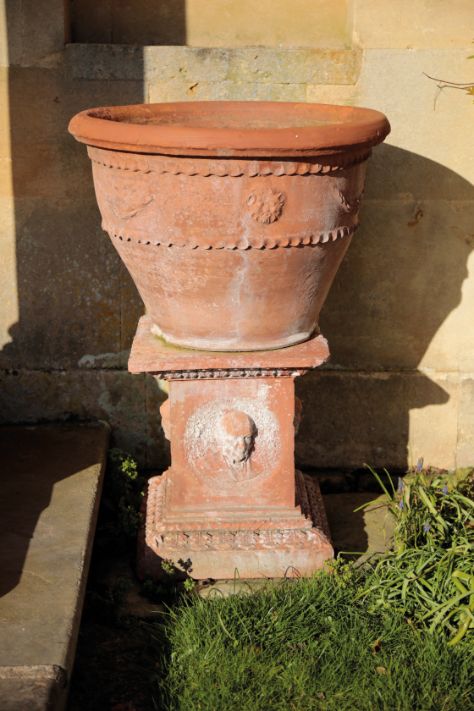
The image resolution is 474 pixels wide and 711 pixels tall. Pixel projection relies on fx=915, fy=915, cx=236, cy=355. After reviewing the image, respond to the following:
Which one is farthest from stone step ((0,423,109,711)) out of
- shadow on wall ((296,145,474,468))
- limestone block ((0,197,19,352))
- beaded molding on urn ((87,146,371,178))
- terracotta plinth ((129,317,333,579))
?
beaded molding on urn ((87,146,371,178))

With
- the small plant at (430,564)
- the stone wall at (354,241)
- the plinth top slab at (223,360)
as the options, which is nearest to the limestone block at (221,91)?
the stone wall at (354,241)

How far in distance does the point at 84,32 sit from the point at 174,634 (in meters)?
2.43

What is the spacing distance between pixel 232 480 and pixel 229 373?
42 cm

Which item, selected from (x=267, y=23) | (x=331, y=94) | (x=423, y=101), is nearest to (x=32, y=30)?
(x=267, y=23)

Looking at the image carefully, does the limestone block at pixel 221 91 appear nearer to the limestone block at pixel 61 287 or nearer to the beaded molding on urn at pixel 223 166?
the limestone block at pixel 61 287

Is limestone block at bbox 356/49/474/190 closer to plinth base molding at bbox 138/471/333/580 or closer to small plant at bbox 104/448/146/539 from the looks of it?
plinth base molding at bbox 138/471/333/580

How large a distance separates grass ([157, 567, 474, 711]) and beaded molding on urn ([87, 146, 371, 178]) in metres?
1.38

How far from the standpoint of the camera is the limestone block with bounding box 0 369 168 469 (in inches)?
155

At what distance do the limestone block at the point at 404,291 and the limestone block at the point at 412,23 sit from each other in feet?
2.04

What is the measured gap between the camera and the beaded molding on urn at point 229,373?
3.13m

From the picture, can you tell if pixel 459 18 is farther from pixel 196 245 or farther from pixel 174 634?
pixel 174 634

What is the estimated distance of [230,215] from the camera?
2.78 meters

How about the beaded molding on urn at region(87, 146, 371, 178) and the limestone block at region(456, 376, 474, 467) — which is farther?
the limestone block at region(456, 376, 474, 467)

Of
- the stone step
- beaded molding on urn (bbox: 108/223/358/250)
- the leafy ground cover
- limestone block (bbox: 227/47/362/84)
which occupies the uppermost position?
limestone block (bbox: 227/47/362/84)
